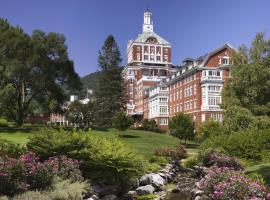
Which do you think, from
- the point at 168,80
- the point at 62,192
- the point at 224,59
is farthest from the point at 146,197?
the point at 168,80

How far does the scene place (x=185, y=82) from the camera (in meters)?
82.3

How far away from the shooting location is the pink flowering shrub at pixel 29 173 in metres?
13.8

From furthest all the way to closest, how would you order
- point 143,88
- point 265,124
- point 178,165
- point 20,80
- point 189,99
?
point 143,88
point 189,99
point 20,80
point 265,124
point 178,165

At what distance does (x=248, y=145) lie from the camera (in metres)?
29.7

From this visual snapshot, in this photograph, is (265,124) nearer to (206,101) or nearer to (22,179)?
(22,179)

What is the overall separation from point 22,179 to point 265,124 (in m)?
23.0

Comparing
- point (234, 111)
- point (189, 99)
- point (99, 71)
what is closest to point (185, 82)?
point (189, 99)

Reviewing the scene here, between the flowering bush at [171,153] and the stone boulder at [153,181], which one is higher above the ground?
the flowering bush at [171,153]

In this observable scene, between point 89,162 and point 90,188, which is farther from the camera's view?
point 89,162

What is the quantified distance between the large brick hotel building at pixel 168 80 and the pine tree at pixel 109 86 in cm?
1199

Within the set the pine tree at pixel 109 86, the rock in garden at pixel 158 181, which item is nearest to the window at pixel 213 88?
the pine tree at pixel 109 86

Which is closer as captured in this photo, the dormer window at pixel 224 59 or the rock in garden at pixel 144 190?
the rock in garden at pixel 144 190

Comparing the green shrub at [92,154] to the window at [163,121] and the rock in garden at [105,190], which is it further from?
the window at [163,121]

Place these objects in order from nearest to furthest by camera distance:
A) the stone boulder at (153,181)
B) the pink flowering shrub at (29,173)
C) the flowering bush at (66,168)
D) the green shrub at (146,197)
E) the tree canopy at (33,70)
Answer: the pink flowering shrub at (29,173) → the flowering bush at (66,168) → the green shrub at (146,197) → the stone boulder at (153,181) → the tree canopy at (33,70)
